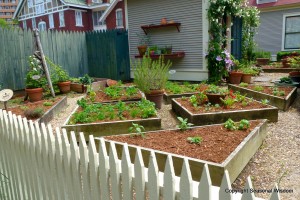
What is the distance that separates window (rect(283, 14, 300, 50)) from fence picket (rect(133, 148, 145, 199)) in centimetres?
1551

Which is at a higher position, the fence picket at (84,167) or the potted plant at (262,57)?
the potted plant at (262,57)

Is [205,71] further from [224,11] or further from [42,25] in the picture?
[42,25]

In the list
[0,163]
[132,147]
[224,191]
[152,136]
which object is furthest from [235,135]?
[0,163]

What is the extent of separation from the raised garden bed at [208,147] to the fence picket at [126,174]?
139 centimetres

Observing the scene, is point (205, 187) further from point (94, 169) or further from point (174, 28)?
point (174, 28)

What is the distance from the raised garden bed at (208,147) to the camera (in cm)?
278

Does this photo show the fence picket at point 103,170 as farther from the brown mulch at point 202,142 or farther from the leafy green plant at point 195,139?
the leafy green plant at point 195,139

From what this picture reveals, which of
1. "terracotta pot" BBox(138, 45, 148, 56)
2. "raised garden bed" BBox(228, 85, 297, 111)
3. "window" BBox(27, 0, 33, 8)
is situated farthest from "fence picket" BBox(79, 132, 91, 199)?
"window" BBox(27, 0, 33, 8)

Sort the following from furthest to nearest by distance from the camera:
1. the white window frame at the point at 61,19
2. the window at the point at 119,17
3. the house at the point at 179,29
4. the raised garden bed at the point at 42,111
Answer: the white window frame at the point at 61,19 < the window at the point at 119,17 < the house at the point at 179,29 < the raised garden bed at the point at 42,111

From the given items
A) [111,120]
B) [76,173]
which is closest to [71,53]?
[111,120]

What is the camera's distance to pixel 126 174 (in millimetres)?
1480

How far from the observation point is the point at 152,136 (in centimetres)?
371

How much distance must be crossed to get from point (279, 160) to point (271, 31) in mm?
13474

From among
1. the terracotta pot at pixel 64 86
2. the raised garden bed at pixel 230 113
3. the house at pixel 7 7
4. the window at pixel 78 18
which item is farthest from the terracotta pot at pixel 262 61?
the house at pixel 7 7
